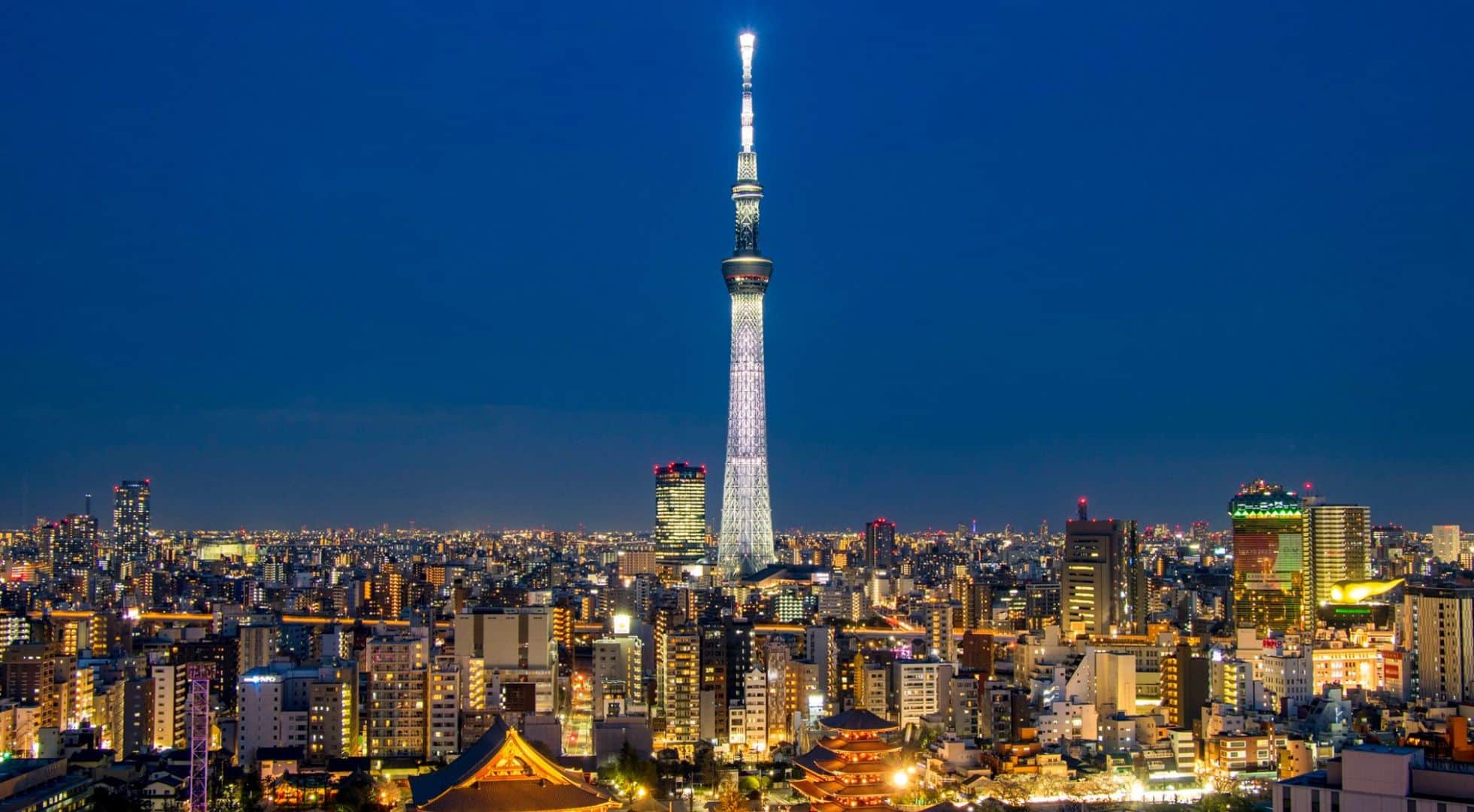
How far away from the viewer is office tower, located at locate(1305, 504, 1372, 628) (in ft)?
105

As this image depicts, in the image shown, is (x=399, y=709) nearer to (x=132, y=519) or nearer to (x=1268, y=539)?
(x=1268, y=539)

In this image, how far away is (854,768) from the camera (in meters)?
12.7

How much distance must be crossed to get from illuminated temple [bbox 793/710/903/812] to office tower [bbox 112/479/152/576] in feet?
119

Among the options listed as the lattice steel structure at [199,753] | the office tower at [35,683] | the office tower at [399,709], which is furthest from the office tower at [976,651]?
the office tower at [35,683]

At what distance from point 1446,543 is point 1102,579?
865 inches

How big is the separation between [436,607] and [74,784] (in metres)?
16.4

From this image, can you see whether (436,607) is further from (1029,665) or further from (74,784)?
(74,784)

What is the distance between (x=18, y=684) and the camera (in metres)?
17.8

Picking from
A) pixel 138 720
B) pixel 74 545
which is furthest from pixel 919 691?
pixel 74 545

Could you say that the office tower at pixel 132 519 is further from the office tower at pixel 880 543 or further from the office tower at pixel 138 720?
the office tower at pixel 138 720

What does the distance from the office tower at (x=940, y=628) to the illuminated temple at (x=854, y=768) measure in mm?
11766

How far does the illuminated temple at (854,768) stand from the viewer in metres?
12.7

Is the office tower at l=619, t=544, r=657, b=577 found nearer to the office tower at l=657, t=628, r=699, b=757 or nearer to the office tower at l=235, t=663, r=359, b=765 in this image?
the office tower at l=657, t=628, r=699, b=757

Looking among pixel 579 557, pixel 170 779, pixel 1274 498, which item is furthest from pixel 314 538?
pixel 170 779
